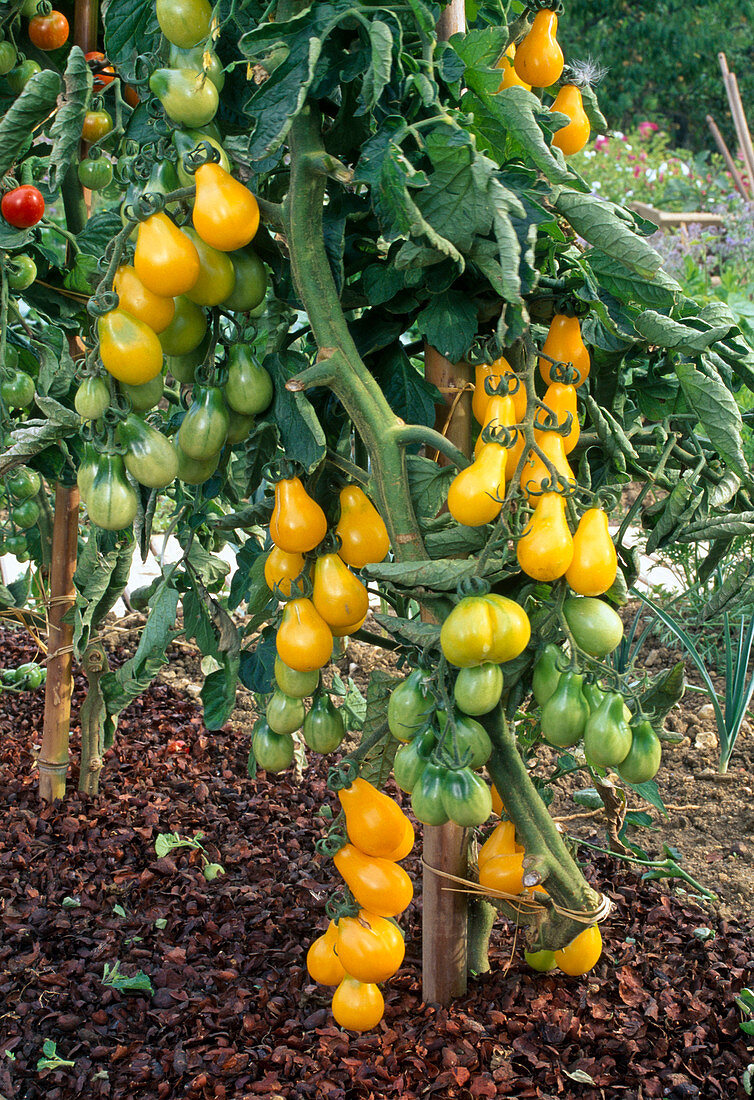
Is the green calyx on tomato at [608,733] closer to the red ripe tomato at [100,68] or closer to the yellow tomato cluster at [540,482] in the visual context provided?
the yellow tomato cluster at [540,482]

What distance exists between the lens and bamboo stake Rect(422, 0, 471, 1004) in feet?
3.51

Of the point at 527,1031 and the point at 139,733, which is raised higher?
the point at 527,1031

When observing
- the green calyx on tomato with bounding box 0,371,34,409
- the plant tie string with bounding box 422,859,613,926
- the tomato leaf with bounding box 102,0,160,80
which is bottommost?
the plant tie string with bounding box 422,859,613,926

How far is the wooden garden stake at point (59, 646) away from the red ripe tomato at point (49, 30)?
742 mm

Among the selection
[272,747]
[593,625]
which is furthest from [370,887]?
[593,625]

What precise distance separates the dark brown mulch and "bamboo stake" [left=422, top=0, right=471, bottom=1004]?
4 cm

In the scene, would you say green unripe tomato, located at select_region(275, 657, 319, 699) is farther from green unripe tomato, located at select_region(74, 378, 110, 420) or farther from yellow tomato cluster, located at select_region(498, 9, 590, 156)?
yellow tomato cluster, located at select_region(498, 9, 590, 156)

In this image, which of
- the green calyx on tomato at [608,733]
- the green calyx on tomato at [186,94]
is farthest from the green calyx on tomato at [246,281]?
the green calyx on tomato at [608,733]

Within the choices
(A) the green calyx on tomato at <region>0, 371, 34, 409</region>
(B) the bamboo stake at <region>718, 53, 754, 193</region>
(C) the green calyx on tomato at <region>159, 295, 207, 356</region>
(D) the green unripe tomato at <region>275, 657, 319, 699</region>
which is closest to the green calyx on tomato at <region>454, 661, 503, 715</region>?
(D) the green unripe tomato at <region>275, 657, 319, 699</region>

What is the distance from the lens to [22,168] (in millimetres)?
1631

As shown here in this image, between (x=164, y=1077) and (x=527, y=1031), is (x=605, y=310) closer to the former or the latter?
(x=527, y=1031)

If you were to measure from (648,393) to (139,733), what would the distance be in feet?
5.27

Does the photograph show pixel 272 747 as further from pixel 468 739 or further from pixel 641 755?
pixel 641 755

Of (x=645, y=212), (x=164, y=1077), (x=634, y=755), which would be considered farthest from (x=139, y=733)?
(x=645, y=212)
